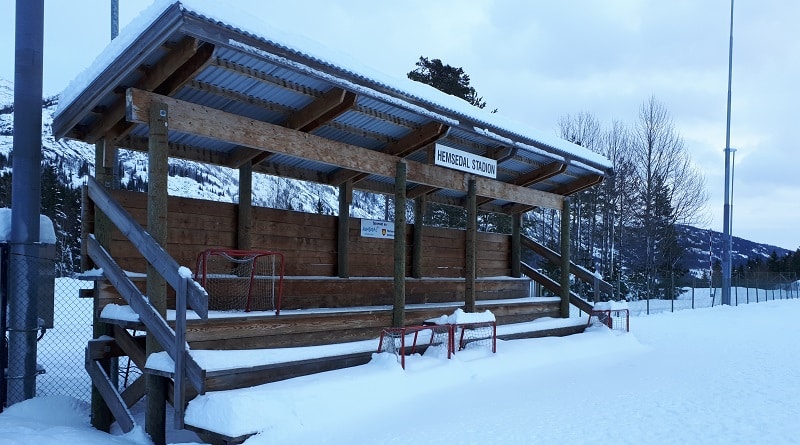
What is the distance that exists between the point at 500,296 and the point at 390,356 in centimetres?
646

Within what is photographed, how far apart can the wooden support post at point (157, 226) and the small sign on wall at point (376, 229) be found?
525 centimetres

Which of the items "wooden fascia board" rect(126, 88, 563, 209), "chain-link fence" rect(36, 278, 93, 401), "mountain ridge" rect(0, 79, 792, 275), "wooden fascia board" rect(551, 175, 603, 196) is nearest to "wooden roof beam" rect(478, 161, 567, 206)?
"wooden fascia board" rect(551, 175, 603, 196)

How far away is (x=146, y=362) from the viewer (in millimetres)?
6020

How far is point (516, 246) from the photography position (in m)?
14.7

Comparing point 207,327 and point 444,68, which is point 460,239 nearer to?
point 207,327

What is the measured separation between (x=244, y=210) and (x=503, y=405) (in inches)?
180

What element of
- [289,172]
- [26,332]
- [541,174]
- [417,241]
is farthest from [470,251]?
[26,332]

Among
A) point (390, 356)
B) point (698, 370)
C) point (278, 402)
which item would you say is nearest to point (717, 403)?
point (698, 370)

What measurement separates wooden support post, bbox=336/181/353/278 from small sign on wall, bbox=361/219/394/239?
49 centimetres

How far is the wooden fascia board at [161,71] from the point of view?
5.71 metres

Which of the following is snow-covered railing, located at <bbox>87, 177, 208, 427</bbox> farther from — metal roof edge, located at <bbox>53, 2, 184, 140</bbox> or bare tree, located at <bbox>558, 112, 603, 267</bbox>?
bare tree, located at <bbox>558, 112, 603, 267</bbox>

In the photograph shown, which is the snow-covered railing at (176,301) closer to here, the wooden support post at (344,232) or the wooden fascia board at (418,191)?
the wooden support post at (344,232)

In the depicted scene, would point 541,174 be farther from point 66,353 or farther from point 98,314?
point 66,353

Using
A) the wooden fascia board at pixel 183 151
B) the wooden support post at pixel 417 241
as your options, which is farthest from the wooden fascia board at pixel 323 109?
the wooden support post at pixel 417 241
